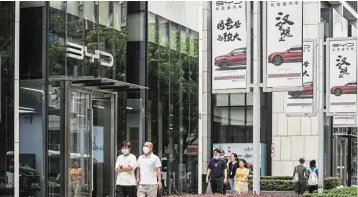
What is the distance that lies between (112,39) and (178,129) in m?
5.53

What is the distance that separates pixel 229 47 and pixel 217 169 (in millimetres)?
7113

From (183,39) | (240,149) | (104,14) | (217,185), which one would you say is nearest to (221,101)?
(240,149)

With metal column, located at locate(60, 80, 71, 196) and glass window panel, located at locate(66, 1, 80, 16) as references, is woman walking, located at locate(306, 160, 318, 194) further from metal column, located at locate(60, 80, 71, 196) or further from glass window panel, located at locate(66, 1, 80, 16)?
glass window panel, located at locate(66, 1, 80, 16)

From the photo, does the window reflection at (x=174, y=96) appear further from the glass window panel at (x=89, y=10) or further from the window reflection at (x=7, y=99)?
the window reflection at (x=7, y=99)

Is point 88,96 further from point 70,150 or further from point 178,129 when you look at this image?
point 178,129

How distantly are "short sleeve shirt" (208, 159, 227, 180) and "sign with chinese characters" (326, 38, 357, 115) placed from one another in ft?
14.9

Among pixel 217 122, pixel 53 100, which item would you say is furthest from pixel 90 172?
pixel 217 122

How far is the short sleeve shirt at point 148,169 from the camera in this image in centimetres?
1584

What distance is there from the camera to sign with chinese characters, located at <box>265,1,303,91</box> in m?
14.0

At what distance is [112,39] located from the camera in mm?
21406

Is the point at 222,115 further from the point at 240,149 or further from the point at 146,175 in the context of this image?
the point at 146,175

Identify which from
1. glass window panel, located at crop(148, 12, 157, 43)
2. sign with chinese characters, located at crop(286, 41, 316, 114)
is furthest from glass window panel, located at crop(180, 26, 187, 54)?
sign with chinese characters, located at crop(286, 41, 316, 114)

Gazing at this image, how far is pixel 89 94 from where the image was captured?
66.7 feet

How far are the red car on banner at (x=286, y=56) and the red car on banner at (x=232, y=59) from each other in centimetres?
57
